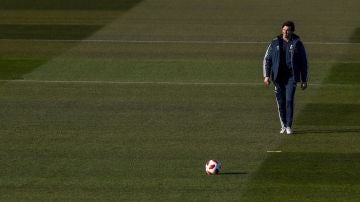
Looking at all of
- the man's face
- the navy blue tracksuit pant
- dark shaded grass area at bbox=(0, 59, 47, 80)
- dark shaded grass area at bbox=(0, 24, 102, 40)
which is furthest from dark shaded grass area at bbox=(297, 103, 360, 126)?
dark shaded grass area at bbox=(0, 24, 102, 40)

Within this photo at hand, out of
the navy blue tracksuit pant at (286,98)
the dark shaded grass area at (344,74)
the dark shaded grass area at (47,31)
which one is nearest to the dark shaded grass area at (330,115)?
the navy blue tracksuit pant at (286,98)

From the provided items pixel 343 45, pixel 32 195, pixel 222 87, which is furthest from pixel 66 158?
pixel 343 45

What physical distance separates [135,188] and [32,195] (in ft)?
5.31

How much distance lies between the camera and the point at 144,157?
22.5 meters

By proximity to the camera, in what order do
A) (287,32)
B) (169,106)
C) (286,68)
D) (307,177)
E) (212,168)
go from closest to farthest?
(307,177), (212,168), (287,32), (286,68), (169,106)

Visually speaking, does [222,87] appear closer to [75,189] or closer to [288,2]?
[75,189]

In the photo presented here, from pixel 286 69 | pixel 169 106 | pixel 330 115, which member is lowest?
pixel 169 106

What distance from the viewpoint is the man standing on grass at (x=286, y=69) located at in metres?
24.5

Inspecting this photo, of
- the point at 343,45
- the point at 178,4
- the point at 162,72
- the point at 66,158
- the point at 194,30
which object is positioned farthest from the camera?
the point at 178,4

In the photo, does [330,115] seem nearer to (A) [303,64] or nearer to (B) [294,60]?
(A) [303,64]

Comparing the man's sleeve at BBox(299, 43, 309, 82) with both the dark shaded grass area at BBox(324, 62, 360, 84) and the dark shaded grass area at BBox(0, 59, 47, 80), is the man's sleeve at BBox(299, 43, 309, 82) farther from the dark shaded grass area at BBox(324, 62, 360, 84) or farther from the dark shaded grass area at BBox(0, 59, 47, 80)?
the dark shaded grass area at BBox(0, 59, 47, 80)

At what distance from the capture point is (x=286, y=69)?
974 inches

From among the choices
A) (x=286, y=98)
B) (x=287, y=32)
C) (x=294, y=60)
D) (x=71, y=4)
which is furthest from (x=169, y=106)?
(x=71, y=4)

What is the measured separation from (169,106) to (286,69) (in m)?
4.04
